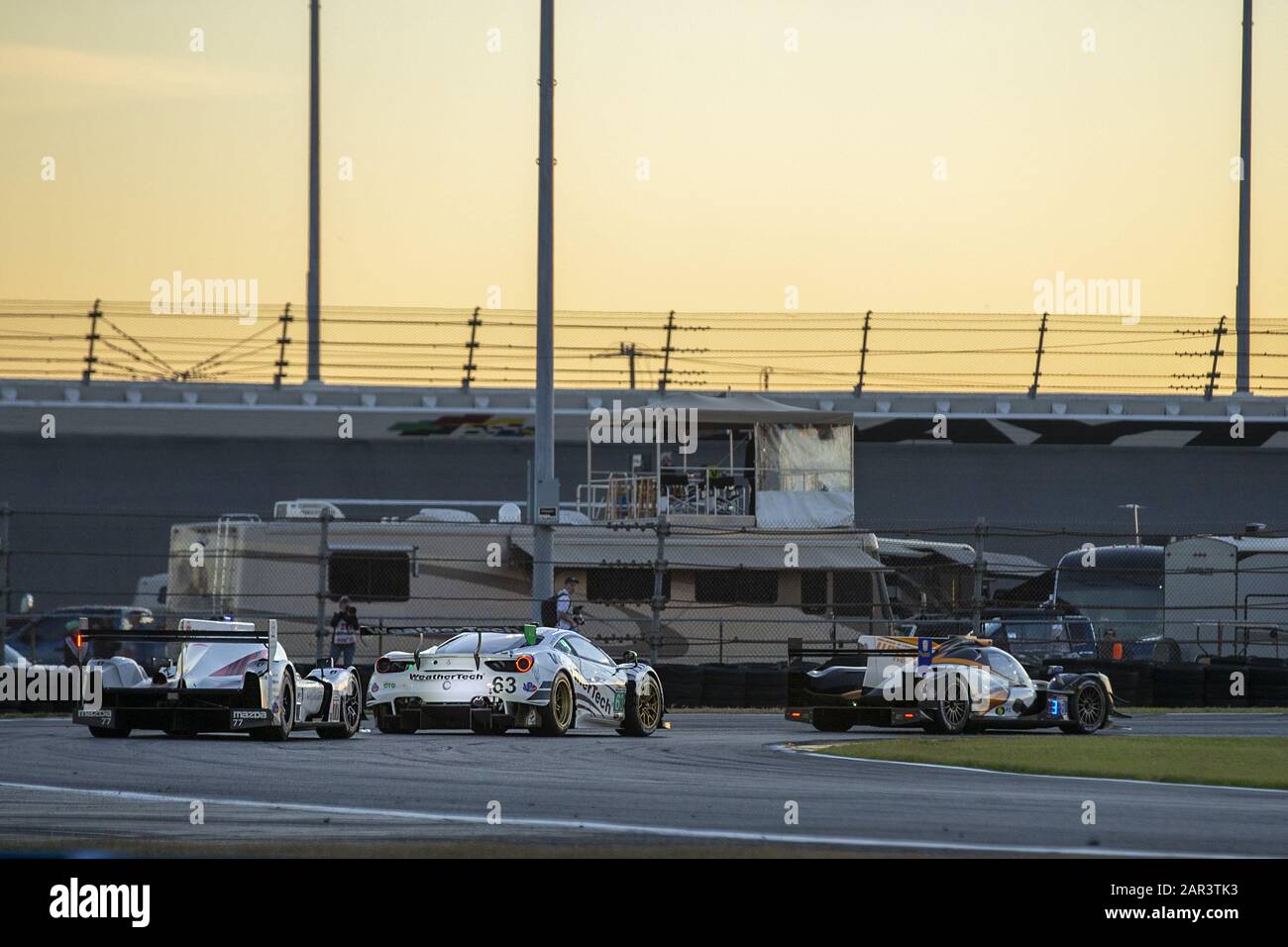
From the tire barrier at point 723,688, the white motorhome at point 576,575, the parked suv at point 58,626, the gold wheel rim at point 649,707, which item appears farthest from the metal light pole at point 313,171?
the gold wheel rim at point 649,707

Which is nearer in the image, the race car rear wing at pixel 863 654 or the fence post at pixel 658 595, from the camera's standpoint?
the race car rear wing at pixel 863 654

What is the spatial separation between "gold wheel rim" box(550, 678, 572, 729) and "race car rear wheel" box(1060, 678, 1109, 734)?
4.90 meters

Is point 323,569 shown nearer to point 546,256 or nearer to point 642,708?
point 546,256

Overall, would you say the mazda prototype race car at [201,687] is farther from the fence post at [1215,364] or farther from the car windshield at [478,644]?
the fence post at [1215,364]

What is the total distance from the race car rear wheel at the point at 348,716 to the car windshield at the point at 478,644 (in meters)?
0.95

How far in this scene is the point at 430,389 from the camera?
3741 cm

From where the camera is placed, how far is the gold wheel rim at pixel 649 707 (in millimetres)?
17844

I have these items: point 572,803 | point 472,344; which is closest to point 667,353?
point 472,344

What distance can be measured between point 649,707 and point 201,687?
4.48 metres

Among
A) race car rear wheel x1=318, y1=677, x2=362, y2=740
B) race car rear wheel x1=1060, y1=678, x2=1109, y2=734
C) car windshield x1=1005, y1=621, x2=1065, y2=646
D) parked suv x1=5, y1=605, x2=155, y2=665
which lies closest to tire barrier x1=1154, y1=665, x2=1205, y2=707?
car windshield x1=1005, y1=621, x2=1065, y2=646

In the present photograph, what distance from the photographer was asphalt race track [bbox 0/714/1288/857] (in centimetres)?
858
